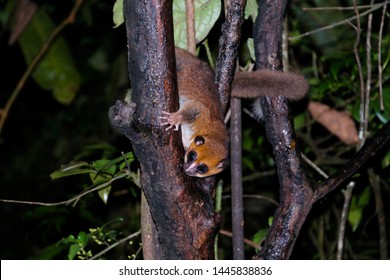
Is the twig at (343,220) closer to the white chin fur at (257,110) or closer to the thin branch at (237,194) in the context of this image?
the white chin fur at (257,110)

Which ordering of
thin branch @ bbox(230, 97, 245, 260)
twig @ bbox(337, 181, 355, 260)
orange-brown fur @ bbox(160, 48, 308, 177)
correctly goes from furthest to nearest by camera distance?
1. twig @ bbox(337, 181, 355, 260)
2. orange-brown fur @ bbox(160, 48, 308, 177)
3. thin branch @ bbox(230, 97, 245, 260)

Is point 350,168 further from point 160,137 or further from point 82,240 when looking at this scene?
point 82,240

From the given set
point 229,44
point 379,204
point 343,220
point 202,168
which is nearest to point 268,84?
point 229,44

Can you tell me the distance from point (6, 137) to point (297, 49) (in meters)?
3.79

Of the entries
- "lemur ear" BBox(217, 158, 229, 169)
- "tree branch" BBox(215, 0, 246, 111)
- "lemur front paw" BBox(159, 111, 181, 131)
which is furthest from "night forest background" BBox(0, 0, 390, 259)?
"lemur front paw" BBox(159, 111, 181, 131)

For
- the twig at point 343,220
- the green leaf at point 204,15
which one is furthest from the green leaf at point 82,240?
the twig at point 343,220

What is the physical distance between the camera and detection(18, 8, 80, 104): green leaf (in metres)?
5.02

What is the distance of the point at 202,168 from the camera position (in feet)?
10.8

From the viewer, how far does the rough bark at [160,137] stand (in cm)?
234

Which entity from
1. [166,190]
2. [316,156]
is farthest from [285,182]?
[316,156]

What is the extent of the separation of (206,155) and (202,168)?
0.89ft

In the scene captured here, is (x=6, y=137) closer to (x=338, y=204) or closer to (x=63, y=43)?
(x=63, y=43)

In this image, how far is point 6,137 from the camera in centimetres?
749

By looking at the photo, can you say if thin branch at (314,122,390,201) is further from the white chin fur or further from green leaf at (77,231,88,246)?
green leaf at (77,231,88,246)
